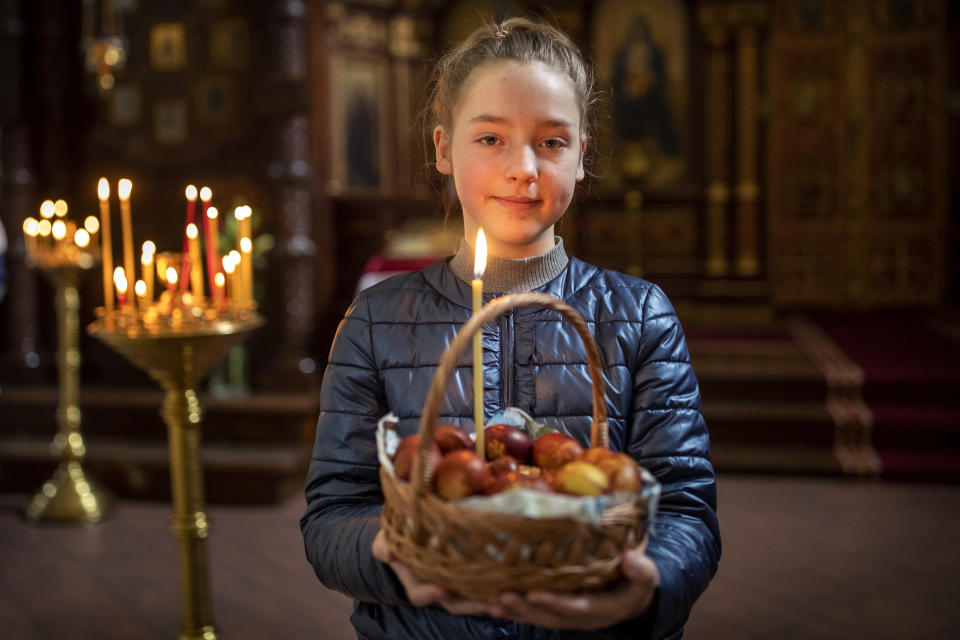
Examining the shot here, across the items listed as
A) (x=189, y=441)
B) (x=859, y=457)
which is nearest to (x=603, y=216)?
(x=859, y=457)

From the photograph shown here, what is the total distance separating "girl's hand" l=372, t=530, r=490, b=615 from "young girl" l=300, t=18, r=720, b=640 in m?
0.08

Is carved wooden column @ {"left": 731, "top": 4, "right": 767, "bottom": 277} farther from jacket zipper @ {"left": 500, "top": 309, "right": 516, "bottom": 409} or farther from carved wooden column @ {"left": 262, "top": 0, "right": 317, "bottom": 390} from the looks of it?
jacket zipper @ {"left": 500, "top": 309, "right": 516, "bottom": 409}

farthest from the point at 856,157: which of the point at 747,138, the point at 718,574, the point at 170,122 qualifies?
the point at 170,122

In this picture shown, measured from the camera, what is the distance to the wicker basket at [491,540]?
87 cm

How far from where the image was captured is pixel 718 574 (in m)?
3.39

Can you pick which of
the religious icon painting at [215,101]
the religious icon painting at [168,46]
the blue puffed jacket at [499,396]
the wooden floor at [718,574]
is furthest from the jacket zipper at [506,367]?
the religious icon painting at [168,46]

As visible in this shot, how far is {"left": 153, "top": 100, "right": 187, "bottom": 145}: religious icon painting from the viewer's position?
206 inches

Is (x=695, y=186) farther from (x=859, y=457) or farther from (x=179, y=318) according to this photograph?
(x=179, y=318)

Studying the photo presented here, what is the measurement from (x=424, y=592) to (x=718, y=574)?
2.73 metres

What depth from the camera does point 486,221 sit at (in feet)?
3.92

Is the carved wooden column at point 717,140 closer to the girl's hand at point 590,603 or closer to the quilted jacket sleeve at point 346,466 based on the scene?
the quilted jacket sleeve at point 346,466

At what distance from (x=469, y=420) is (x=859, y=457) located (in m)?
4.07

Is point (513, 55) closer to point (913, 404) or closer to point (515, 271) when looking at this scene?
point (515, 271)

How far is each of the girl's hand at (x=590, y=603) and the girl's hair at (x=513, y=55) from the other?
64 cm
